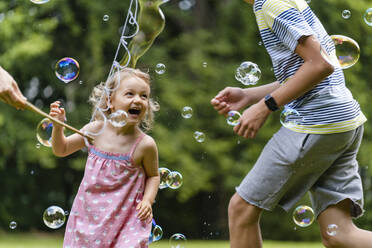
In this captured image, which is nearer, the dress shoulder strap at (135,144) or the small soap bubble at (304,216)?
the dress shoulder strap at (135,144)

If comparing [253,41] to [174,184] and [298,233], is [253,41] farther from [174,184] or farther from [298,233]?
[174,184]

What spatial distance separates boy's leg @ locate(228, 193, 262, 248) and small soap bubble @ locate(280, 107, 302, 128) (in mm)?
368

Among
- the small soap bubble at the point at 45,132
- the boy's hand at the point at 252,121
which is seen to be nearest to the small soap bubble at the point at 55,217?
the small soap bubble at the point at 45,132

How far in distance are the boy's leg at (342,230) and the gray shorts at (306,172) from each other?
3 cm

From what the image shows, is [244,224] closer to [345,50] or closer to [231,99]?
[231,99]

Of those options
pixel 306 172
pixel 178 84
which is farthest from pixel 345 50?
pixel 178 84

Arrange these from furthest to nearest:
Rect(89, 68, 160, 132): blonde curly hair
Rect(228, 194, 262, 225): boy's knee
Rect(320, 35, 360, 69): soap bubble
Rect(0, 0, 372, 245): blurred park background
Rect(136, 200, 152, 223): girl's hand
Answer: Rect(0, 0, 372, 245): blurred park background
Rect(320, 35, 360, 69): soap bubble
Rect(89, 68, 160, 132): blonde curly hair
Rect(228, 194, 262, 225): boy's knee
Rect(136, 200, 152, 223): girl's hand

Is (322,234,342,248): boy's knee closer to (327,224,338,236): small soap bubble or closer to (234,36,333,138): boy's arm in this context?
(327,224,338,236): small soap bubble

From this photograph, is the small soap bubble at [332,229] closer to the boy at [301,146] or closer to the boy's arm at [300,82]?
the boy at [301,146]

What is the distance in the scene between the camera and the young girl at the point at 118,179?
263 centimetres

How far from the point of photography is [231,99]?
302cm

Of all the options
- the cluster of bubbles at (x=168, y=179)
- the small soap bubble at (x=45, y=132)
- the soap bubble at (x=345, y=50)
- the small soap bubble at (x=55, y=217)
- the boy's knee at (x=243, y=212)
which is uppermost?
the soap bubble at (x=345, y=50)

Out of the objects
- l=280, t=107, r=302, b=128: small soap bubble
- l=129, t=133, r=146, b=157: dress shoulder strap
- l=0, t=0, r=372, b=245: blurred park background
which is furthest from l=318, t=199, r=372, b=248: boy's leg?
l=0, t=0, r=372, b=245: blurred park background

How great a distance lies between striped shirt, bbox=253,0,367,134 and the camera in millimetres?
2572
